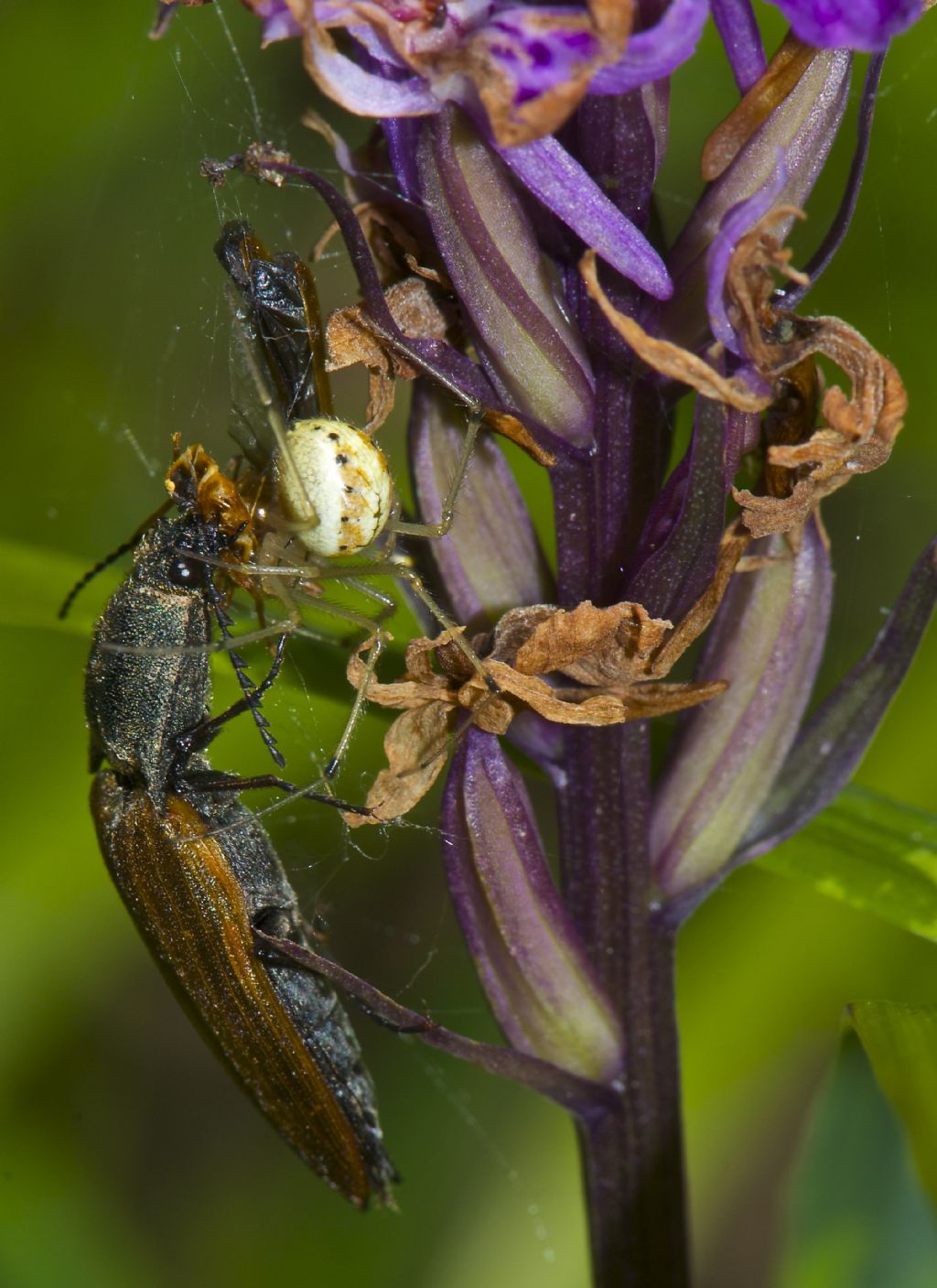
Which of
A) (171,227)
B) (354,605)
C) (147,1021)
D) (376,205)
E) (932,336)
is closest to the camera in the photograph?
(376,205)

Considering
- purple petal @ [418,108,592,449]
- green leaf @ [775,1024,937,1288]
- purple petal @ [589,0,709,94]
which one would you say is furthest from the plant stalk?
purple petal @ [589,0,709,94]

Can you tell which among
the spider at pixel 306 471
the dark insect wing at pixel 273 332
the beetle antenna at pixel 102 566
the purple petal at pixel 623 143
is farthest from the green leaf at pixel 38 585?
the purple petal at pixel 623 143

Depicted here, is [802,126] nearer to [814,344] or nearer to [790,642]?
[814,344]

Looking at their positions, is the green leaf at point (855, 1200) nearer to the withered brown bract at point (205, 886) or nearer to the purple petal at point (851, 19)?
the withered brown bract at point (205, 886)

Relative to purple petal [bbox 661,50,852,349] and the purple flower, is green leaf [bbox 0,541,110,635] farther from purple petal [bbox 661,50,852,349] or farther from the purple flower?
purple petal [bbox 661,50,852,349]

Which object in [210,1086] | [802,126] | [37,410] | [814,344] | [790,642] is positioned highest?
[802,126]

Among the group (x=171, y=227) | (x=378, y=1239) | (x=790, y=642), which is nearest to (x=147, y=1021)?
(x=378, y=1239)

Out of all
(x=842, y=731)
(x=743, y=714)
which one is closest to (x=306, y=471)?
(x=743, y=714)
